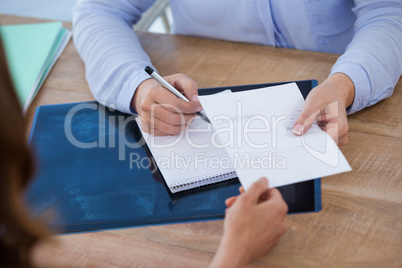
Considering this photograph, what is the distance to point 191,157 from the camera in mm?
812

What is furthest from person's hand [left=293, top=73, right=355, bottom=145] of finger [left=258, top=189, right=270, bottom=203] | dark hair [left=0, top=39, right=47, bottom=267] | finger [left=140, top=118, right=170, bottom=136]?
dark hair [left=0, top=39, right=47, bottom=267]

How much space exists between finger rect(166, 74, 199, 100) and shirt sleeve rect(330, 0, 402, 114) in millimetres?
279

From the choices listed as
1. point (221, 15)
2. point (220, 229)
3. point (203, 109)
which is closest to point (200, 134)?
point (203, 109)

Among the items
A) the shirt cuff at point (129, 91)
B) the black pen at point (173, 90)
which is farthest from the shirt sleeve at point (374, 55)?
the shirt cuff at point (129, 91)

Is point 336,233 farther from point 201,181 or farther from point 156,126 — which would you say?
point 156,126

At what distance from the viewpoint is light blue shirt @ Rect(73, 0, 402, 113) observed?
0.91m

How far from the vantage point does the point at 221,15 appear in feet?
3.78

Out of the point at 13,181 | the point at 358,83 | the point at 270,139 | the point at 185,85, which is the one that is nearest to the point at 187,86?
the point at 185,85

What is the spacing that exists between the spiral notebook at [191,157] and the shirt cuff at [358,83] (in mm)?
276

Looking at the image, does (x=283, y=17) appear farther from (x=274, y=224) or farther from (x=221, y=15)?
(x=274, y=224)

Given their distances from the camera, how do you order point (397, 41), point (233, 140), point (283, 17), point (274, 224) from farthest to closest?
point (283, 17), point (397, 41), point (233, 140), point (274, 224)

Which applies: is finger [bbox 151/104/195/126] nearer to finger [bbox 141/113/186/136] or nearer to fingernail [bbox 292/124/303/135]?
finger [bbox 141/113/186/136]

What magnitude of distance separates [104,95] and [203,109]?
0.26m

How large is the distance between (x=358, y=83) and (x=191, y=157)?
36 cm
